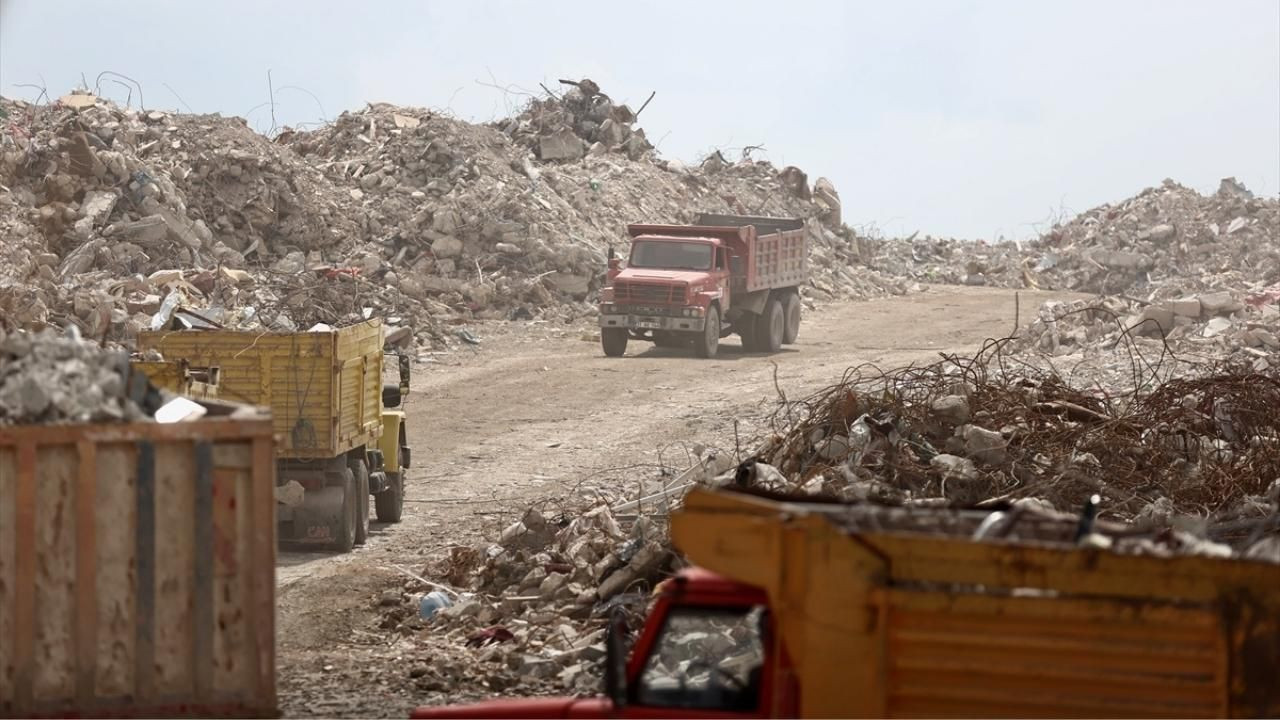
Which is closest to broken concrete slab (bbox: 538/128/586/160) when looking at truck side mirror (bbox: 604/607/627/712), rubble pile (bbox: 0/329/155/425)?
rubble pile (bbox: 0/329/155/425)

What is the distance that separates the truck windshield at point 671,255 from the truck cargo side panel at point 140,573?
19.9m

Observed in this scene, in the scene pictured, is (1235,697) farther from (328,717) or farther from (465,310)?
(465,310)

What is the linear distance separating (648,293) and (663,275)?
1.29 ft

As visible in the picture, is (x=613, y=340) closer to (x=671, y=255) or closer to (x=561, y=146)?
(x=671, y=255)

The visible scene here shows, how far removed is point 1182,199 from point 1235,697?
141ft

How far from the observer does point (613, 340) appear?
26.1 m

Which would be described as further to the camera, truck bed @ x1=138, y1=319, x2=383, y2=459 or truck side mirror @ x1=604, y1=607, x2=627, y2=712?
truck bed @ x1=138, y1=319, x2=383, y2=459

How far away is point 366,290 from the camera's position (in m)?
27.3

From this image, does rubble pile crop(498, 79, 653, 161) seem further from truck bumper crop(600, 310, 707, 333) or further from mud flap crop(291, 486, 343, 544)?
mud flap crop(291, 486, 343, 544)

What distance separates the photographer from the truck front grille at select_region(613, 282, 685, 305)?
25.4 m

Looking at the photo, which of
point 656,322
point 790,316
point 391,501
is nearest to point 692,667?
point 391,501

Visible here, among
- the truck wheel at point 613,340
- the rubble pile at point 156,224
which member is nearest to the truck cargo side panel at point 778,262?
the truck wheel at point 613,340

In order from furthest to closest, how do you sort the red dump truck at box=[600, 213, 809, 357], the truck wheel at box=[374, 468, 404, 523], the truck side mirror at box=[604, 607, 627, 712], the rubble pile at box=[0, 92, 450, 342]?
the red dump truck at box=[600, 213, 809, 357] → the rubble pile at box=[0, 92, 450, 342] → the truck wheel at box=[374, 468, 404, 523] → the truck side mirror at box=[604, 607, 627, 712]

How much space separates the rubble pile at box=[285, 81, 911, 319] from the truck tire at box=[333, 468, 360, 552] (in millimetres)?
15111
